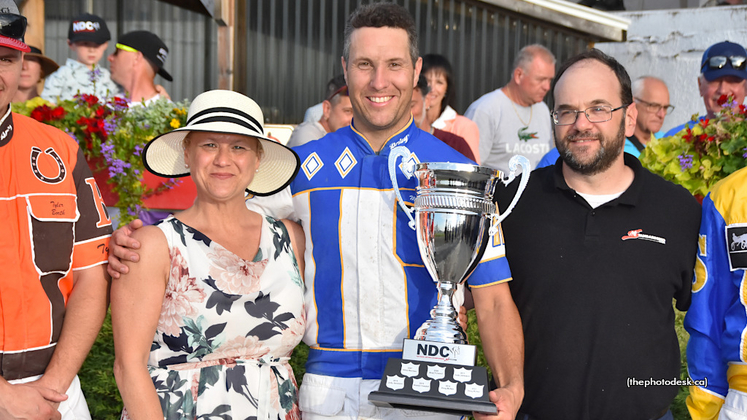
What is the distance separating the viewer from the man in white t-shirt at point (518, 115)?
6.34m

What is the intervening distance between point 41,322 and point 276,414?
2.74ft

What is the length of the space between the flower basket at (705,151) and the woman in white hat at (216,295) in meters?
2.49

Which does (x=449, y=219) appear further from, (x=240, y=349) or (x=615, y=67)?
(x=615, y=67)

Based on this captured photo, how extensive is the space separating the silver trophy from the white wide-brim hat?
18.4 inches

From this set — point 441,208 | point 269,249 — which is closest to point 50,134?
point 269,249

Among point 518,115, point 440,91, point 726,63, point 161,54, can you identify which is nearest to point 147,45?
point 161,54

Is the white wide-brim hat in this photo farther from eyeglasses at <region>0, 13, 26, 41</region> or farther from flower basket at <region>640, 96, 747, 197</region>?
flower basket at <region>640, 96, 747, 197</region>

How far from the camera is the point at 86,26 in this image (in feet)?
21.5

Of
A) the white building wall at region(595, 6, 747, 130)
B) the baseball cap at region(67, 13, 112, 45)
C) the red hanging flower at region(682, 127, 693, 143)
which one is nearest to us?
the red hanging flower at region(682, 127, 693, 143)

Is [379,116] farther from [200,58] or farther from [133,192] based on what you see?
[200,58]

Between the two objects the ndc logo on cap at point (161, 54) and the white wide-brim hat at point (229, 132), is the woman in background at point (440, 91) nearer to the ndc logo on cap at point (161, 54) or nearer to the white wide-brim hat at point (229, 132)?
the ndc logo on cap at point (161, 54)

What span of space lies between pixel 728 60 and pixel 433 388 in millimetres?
4571

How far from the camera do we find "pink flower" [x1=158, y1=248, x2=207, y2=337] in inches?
94.7

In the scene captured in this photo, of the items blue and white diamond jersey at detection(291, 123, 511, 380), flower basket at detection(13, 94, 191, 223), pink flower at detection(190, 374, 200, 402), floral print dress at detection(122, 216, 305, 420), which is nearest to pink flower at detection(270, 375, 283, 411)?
floral print dress at detection(122, 216, 305, 420)
